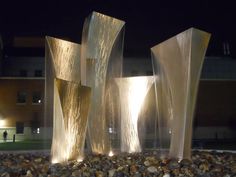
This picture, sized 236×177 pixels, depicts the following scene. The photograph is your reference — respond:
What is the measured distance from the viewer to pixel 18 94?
1833 inches

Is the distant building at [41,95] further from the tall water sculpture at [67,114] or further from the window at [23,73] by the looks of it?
the tall water sculpture at [67,114]

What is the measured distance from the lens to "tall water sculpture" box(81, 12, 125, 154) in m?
16.4

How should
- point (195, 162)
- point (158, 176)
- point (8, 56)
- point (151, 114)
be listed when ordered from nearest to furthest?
point (158, 176), point (195, 162), point (151, 114), point (8, 56)

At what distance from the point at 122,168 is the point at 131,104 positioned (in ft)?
18.7

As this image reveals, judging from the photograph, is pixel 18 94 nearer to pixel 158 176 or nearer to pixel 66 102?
pixel 66 102

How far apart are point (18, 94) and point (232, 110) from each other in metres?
24.5

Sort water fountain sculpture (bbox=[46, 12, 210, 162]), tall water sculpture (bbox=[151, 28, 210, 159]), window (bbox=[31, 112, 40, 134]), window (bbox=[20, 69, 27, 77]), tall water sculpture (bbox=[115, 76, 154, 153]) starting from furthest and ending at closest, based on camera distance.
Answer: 1. window (bbox=[20, 69, 27, 77])
2. window (bbox=[31, 112, 40, 134])
3. tall water sculpture (bbox=[115, 76, 154, 153])
4. water fountain sculpture (bbox=[46, 12, 210, 162])
5. tall water sculpture (bbox=[151, 28, 210, 159])

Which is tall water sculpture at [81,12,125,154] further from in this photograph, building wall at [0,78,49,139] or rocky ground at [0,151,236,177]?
building wall at [0,78,49,139]

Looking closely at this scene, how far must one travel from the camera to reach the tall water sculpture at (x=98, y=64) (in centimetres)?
1641

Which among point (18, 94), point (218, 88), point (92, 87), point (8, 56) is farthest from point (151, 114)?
point (92, 87)

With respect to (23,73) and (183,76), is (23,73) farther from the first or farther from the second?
(183,76)

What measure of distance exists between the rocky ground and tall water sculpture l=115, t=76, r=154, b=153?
2977mm

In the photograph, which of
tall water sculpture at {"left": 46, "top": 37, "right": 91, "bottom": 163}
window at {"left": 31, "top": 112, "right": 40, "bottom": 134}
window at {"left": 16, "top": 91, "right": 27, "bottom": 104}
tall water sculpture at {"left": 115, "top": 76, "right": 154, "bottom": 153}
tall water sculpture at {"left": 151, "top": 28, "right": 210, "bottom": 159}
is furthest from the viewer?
window at {"left": 16, "top": 91, "right": 27, "bottom": 104}

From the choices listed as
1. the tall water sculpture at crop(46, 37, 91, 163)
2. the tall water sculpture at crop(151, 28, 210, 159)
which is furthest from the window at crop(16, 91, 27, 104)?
the tall water sculpture at crop(151, 28, 210, 159)
